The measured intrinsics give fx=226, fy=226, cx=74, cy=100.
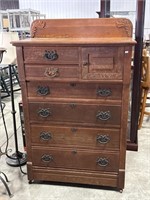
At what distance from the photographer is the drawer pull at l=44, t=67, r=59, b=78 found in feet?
5.22

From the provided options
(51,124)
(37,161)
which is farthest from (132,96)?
(37,161)

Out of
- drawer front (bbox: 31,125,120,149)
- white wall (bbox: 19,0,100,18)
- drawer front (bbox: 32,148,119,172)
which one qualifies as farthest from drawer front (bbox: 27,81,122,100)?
white wall (bbox: 19,0,100,18)

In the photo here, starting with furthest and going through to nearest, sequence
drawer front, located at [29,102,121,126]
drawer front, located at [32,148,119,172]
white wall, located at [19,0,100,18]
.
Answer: white wall, located at [19,0,100,18], drawer front, located at [32,148,119,172], drawer front, located at [29,102,121,126]

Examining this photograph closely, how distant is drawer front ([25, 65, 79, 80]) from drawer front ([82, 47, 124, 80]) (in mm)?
78

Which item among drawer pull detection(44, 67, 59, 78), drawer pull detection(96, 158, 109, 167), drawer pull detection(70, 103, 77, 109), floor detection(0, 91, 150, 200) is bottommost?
floor detection(0, 91, 150, 200)

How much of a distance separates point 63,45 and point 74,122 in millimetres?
578

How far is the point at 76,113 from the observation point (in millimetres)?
1686

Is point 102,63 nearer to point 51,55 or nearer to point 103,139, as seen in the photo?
point 51,55

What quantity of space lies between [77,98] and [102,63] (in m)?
0.31

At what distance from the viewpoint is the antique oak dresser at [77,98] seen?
153 cm

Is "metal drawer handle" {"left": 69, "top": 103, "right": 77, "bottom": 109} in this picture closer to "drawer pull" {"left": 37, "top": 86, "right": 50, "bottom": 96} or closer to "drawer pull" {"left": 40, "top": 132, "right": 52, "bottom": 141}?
"drawer pull" {"left": 37, "top": 86, "right": 50, "bottom": 96}

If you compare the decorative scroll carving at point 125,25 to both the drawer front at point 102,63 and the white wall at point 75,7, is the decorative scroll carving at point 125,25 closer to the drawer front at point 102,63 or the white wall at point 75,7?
the drawer front at point 102,63

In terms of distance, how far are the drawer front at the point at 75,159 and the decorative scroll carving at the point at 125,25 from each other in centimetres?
95

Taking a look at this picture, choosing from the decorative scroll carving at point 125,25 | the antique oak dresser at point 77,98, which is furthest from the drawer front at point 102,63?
the decorative scroll carving at point 125,25
